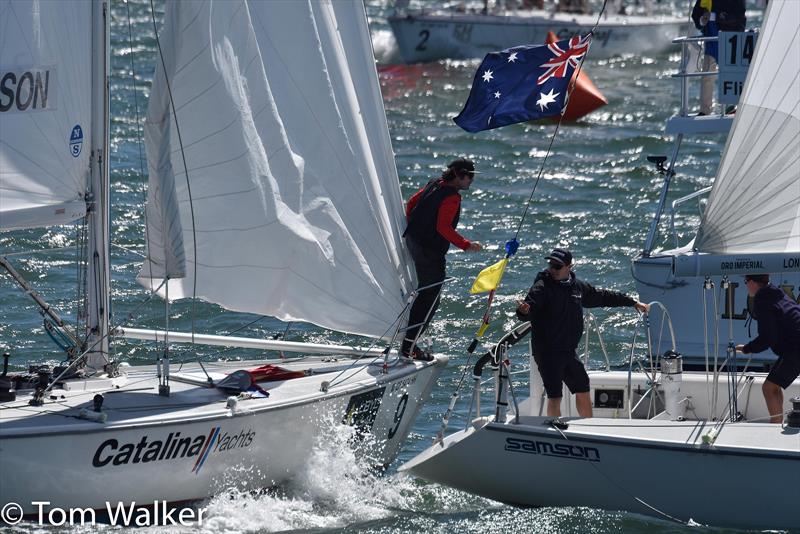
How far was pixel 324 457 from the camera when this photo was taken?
1041 centimetres

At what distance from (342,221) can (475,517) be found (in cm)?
235

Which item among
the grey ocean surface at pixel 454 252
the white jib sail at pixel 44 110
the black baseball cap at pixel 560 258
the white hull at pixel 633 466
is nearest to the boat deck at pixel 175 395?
the grey ocean surface at pixel 454 252

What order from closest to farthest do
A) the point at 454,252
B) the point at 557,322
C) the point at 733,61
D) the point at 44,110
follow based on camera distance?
1. the point at 44,110
2. the point at 557,322
3. the point at 733,61
4. the point at 454,252

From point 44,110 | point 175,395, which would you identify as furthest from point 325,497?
point 44,110

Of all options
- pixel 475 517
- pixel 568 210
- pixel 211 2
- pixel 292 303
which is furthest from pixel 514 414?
pixel 568 210

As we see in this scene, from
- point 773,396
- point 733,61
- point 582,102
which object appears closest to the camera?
point 773,396

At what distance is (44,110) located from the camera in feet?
32.4

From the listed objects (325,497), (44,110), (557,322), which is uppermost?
(44,110)

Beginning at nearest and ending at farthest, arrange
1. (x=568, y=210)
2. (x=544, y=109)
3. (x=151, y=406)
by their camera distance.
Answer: (x=151, y=406) → (x=544, y=109) → (x=568, y=210)

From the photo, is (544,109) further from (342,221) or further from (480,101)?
(342,221)

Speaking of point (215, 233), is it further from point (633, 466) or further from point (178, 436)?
point (633, 466)

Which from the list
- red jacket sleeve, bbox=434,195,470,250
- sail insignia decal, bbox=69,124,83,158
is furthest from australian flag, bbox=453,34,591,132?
sail insignia decal, bbox=69,124,83,158

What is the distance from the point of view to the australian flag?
440 inches

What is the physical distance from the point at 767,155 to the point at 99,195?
4.69 meters
